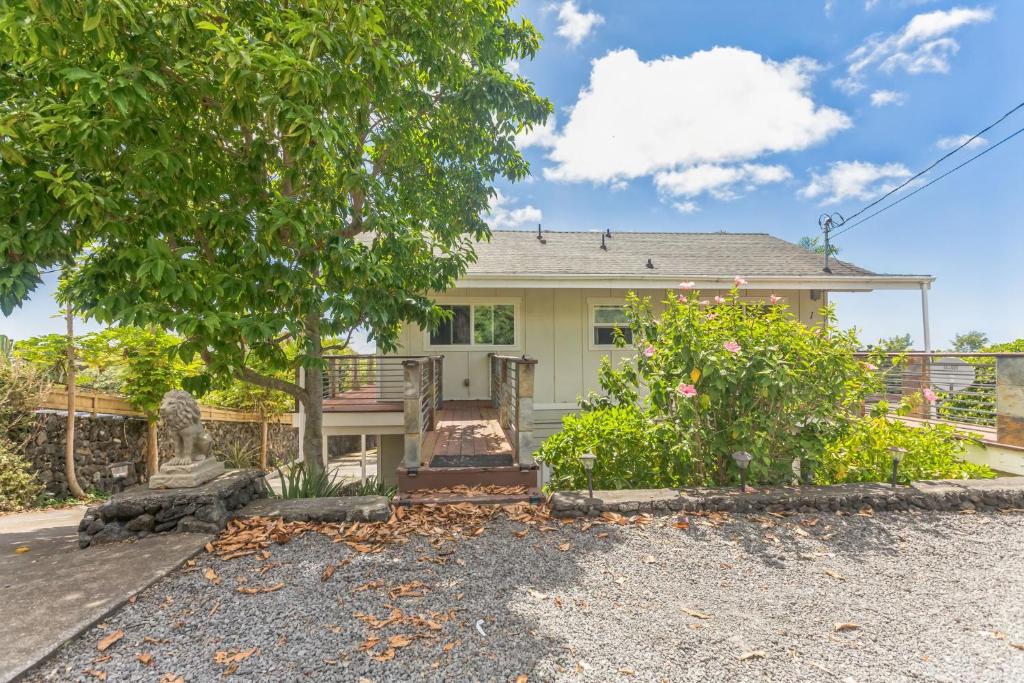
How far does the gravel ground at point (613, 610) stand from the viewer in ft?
6.90

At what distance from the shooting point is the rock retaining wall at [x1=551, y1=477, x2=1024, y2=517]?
401 centimetres

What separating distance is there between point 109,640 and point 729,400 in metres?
4.77

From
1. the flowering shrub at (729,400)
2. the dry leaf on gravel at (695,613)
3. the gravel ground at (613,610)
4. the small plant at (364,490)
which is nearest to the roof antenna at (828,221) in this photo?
the flowering shrub at (729,400)

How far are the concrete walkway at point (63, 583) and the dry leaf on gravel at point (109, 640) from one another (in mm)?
140

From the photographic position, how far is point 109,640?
2260mm

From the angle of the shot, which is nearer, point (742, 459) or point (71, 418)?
point (742, 459)

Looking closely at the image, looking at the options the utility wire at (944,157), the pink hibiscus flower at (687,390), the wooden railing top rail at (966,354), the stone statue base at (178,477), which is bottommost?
the stone statue base at (178,477)

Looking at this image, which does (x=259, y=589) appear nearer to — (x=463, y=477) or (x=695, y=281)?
(x=463, y=477)

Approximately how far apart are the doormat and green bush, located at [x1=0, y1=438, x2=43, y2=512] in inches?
299

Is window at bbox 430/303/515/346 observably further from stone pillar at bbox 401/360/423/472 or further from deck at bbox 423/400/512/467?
stone pillar at bbox 401/360/423/472

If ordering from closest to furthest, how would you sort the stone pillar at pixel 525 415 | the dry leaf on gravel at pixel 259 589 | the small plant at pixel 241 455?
the dry leaf on gravel at pixel 259 589 → the stone pillar at pixel 525 415 → the small plant at pixel 241 455

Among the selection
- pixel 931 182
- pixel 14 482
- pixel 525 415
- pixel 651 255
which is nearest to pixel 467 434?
pixel 525 415

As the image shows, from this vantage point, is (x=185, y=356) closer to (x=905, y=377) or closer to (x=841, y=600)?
(x=841, y=600)

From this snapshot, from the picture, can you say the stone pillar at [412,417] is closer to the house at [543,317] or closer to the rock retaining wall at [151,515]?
the rock retaining wall at [151,515]
